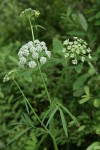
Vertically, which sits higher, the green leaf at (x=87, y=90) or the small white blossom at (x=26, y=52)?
the small white blossom at (x=26, y=52)

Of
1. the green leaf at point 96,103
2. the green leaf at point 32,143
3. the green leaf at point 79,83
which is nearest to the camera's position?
the green leaf at point 96,103

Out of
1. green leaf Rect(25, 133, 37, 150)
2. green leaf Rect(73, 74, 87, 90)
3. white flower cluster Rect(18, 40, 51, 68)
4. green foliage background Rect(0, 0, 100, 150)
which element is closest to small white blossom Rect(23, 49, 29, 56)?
white flower cluster Rect(18, 40, 51, 68)

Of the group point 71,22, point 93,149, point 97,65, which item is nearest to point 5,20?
point 71,22

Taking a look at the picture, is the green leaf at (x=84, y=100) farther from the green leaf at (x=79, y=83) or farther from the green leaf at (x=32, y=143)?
the green leaf at (x=32, y=143)

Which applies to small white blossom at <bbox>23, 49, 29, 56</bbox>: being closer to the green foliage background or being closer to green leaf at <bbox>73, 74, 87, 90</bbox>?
the green foliage background

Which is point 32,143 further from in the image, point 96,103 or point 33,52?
point 33,52

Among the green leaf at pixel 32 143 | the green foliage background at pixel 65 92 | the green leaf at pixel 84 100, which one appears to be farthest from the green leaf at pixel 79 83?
the green leaf at pixel 32 143

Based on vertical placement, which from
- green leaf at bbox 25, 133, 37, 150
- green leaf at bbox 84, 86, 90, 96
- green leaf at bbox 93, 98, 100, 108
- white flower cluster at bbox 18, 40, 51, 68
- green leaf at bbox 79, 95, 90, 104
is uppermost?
white flower cluster at bbox 18, 40, 51, 68

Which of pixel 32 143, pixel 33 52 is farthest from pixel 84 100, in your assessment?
pixel 33 52

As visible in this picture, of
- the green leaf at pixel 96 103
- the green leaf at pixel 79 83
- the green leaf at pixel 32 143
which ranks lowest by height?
the green leaf at pixel 32 143

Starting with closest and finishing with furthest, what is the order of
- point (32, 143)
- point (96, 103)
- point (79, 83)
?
point (96, 103), point (79, 83), point (32, 143)

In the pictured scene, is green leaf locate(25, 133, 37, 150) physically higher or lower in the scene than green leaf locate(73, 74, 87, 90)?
lower
